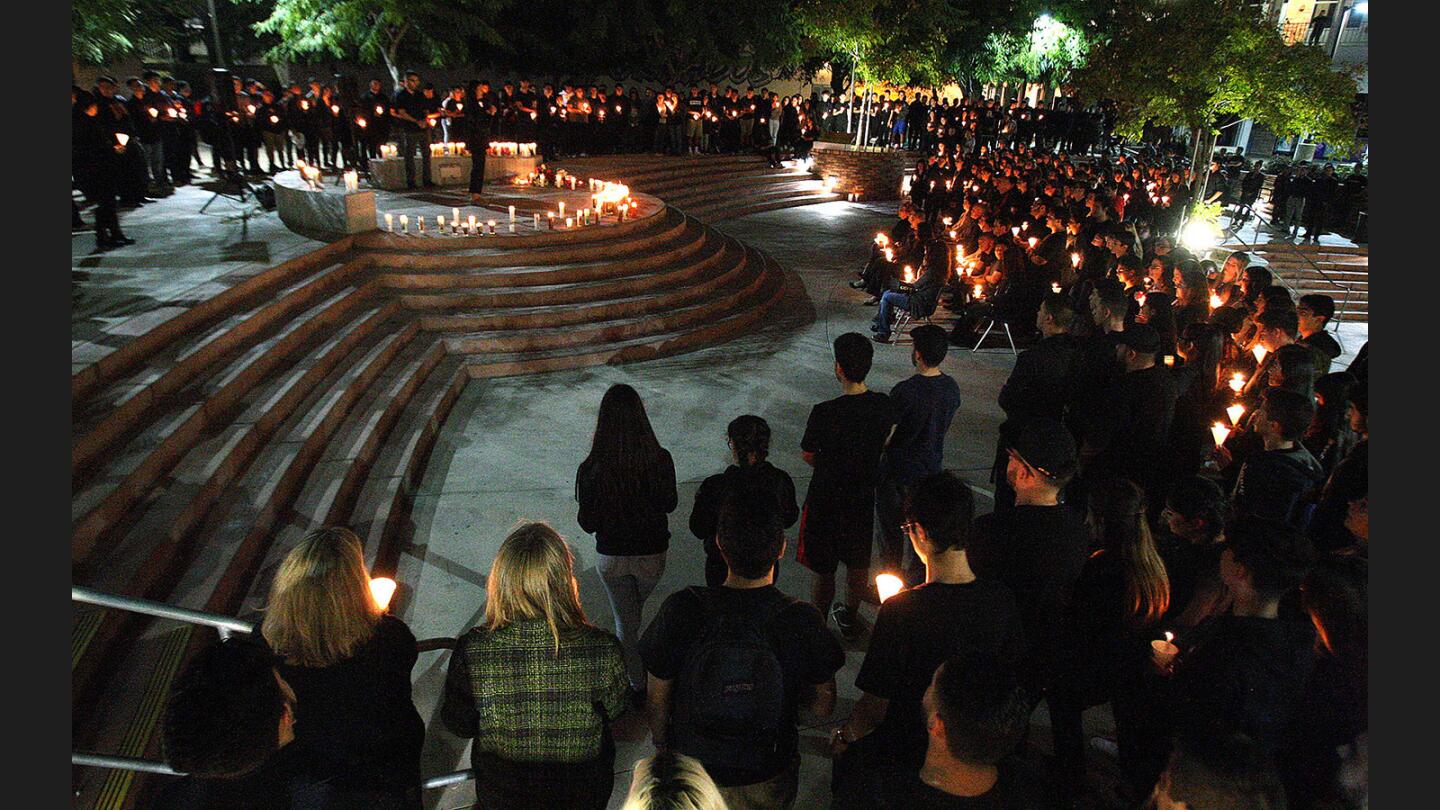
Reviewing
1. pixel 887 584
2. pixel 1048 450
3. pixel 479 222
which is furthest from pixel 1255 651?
pixel 479 222

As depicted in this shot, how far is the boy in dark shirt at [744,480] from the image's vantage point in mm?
4074

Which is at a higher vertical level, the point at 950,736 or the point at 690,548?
the point at 950,736

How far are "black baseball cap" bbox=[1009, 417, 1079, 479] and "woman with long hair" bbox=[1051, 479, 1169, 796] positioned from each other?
0.33 m

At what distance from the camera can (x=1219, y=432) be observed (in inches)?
247

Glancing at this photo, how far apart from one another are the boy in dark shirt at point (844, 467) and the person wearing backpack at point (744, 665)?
6.12 ft

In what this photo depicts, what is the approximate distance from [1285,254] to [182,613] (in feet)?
69.2

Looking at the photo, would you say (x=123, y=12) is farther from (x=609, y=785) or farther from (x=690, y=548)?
(x=609, y=785)

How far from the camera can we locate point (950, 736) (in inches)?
88.2

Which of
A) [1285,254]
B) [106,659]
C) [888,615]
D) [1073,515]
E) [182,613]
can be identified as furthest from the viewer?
[1285,254]

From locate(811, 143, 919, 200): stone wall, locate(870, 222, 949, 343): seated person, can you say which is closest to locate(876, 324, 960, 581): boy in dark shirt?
locate(870, 222, 949, 343): seated person

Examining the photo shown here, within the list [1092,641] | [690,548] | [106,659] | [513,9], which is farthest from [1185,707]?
[513,9]

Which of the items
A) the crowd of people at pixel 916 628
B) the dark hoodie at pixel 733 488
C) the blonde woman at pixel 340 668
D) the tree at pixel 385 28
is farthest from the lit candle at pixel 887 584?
the tree at pixel 385 28

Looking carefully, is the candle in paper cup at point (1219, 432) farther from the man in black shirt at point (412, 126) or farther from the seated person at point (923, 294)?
the man in black shirt at point (412, 126)

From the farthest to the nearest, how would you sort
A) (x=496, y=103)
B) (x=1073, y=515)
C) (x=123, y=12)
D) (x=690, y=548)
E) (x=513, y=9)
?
(x=513, y=9)
(x=496, y=103)
(x=123, y=12)
(x=690, y=548)
(x=1073, y=515)
